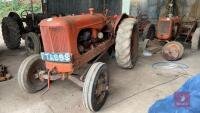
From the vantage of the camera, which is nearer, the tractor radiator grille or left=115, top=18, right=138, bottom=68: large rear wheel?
the tractor radiator grille

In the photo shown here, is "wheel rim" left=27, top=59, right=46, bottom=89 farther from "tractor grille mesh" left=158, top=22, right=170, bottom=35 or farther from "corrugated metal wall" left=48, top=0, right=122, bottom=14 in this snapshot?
"corrugated metal wall" left=48, top=0, right=122, bottom=14

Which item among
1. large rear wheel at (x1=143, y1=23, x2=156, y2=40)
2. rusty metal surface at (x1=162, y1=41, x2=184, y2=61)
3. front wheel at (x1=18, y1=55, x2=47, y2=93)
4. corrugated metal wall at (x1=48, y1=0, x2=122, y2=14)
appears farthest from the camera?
corrugated metal wall at (x1=48, y1=0, x2=122, y2=14)

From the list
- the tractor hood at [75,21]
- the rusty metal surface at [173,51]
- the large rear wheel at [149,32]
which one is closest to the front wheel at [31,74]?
the tractor hood at [75,21]

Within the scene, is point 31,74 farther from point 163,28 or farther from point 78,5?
point 78,5

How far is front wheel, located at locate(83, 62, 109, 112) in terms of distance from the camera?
3023 mm

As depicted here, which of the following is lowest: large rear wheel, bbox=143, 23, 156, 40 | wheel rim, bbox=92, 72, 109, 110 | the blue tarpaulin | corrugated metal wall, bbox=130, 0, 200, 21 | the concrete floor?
the concrete floor

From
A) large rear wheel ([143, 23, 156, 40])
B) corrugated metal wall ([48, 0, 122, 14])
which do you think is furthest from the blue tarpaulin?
corrugated metal wall ([48, 0, 122, 14])

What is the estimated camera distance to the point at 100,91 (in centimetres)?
332

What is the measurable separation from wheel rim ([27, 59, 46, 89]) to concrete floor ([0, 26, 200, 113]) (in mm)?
155

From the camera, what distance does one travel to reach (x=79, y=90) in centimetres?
388

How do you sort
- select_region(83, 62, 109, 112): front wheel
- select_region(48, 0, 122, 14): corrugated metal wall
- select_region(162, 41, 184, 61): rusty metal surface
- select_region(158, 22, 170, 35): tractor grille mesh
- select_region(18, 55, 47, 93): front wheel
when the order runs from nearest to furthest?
select_region(83, 62, 109, 112): front wheel
select_region(18, 55, 47, 93): front wheel
select_region(162, 41, 184, 61): rusty metal surface
select_region(158, 22, 170, 35): tractor grille mesh
select_region(48, 0, 122, 14): corrugated metal wall

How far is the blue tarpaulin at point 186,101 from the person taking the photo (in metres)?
1.91

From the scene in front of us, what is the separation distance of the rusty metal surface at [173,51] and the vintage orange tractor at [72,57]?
1558mm

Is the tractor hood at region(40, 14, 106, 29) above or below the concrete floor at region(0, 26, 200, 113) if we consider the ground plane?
above
